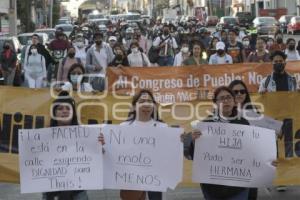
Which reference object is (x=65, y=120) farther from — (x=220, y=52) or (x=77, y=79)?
(x=220, y=52)

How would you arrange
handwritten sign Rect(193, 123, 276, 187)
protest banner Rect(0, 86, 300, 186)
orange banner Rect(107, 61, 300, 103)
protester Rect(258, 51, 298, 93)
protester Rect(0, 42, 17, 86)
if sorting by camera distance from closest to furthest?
handwritten sign Rect(193, 123, 276, 187), protest banner Rect(0, 86, 300, 186), protester Rect(258, 51, 298, 93), orange banner Rect(107, 61, 300, 103), protester Rect(0, 42, 17, 86)

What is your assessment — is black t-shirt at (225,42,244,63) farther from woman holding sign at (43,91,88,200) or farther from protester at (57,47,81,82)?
woman holding sign at (43,91,88,200)

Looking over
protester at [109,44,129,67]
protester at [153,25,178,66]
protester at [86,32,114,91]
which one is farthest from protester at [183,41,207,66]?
protester at [153,25,178,66]

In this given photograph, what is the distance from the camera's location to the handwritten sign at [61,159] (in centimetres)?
661

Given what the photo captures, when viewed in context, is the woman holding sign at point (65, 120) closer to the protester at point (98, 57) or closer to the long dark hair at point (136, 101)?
the long dark hair at point (136, 101)

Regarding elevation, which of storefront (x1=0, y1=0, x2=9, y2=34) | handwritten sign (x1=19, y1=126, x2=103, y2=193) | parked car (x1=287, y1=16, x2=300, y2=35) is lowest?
handwritten sign (x1=19, y1=126, x2=103, y2=193)

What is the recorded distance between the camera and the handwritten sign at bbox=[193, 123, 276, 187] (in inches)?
255

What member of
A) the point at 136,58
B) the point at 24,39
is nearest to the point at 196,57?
the point at 136,58

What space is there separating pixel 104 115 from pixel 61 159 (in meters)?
1.48

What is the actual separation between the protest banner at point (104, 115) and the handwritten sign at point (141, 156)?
1.14m

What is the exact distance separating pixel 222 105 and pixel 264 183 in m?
0.78

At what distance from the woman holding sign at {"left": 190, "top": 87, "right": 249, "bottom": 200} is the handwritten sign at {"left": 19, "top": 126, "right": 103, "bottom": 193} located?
2.78 feet

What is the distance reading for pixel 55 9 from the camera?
8850cm

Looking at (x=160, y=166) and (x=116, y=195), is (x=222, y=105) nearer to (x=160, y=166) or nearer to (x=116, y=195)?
(x=160, y=166)
